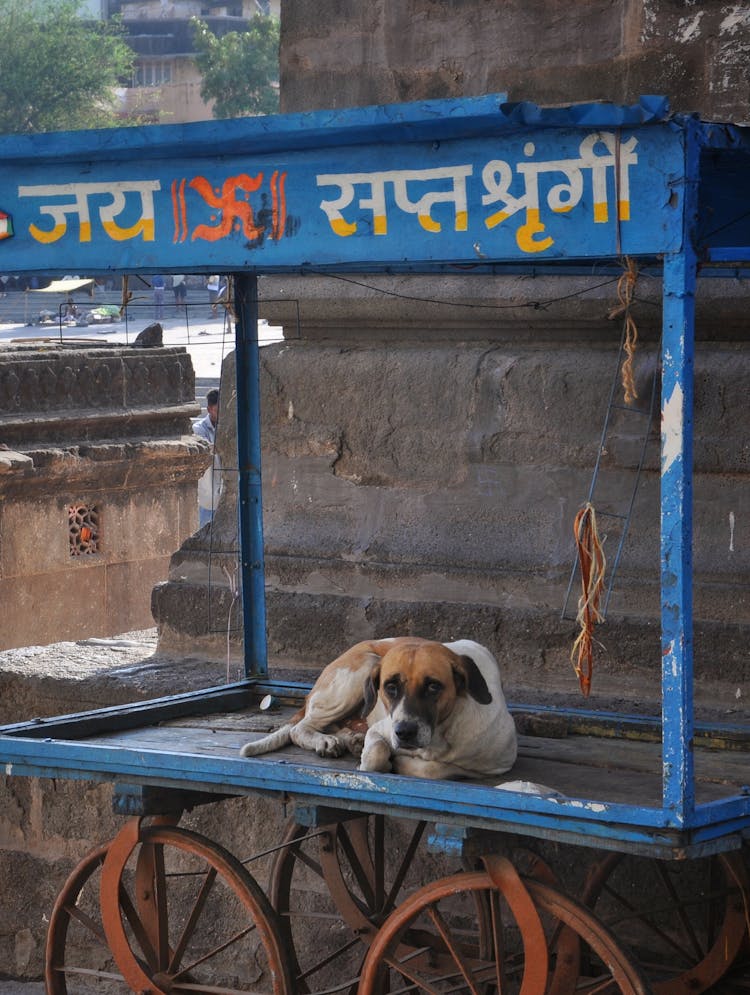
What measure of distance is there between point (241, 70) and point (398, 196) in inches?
1902

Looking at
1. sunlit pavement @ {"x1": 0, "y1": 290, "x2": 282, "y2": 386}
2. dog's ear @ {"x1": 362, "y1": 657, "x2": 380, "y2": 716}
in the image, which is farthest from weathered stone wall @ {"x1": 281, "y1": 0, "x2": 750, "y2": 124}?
sunlit pavement @ {"x1": 0, "y1": 290, "x2": 282, "y2": 386}

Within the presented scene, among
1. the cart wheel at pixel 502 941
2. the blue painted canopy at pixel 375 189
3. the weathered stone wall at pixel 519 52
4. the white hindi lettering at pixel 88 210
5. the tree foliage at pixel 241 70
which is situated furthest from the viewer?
the tree foliage at pixel 241 70

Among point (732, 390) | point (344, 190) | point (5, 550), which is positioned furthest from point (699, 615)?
point (5, 550)

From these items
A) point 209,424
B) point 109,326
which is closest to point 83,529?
point 209,424

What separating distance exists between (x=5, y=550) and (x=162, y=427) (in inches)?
46.2

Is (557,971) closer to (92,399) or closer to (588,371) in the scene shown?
(588,371)

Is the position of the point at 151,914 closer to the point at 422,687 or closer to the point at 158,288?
the point at 422,687

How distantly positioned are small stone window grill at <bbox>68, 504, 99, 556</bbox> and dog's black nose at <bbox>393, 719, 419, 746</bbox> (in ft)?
17.7

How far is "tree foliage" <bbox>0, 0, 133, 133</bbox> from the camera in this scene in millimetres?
49469

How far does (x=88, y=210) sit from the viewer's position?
388 cm

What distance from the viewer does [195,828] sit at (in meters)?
5.26

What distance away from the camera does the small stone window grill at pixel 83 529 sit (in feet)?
29.6

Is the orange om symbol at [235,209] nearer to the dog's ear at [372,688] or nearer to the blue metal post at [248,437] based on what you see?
the dog's ear at [372,688]

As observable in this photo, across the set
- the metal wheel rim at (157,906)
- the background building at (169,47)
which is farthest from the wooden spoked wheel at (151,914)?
the background building at (169,47)
